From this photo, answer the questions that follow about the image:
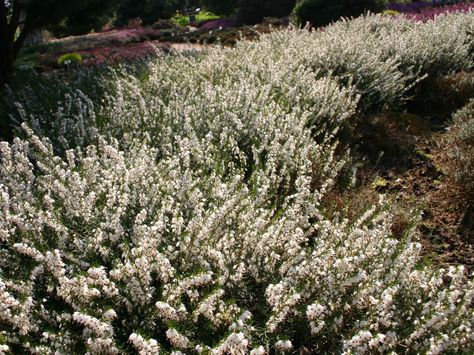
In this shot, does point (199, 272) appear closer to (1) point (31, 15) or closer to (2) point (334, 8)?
(1) point (31, 15)

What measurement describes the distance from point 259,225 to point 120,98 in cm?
273

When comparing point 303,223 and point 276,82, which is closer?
point 303,223

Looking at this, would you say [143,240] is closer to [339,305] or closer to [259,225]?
[259,225]

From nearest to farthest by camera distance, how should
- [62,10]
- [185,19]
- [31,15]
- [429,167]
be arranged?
[429,167] < [62,10] < [31,15] < [185,19]

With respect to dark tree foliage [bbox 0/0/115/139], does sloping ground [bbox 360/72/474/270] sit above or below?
below

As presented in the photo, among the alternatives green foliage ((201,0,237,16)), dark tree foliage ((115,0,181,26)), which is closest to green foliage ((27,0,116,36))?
green foliage ((201,0,237,16))

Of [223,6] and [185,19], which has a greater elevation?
[223,6]

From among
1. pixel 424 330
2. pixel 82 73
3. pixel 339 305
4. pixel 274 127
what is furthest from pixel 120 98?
pixel 424 330

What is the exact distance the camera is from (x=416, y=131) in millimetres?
5801

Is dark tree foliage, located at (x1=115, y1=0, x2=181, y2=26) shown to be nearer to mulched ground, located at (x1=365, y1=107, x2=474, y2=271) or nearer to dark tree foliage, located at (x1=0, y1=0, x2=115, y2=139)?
dark tree foliage, located at (x1=0, y1=0, x2=115, y2=139)

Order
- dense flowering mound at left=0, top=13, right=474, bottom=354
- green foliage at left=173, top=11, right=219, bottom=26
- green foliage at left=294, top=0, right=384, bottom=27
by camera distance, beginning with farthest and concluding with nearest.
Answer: green foliage at left=173, top=11, right=219, bottom=26, green foliage at left=294, top=0, right=384, bottom=27, dense flowering mound at left=0, top=13, right=474, bottom=354

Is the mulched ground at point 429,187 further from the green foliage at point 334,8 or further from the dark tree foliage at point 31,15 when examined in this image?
the green foliage at point 334,8

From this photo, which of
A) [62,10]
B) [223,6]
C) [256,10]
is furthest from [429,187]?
[223,6]

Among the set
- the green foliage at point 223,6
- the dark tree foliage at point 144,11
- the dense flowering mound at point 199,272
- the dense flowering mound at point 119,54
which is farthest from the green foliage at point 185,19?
the dense flowering mound at point 199,272
